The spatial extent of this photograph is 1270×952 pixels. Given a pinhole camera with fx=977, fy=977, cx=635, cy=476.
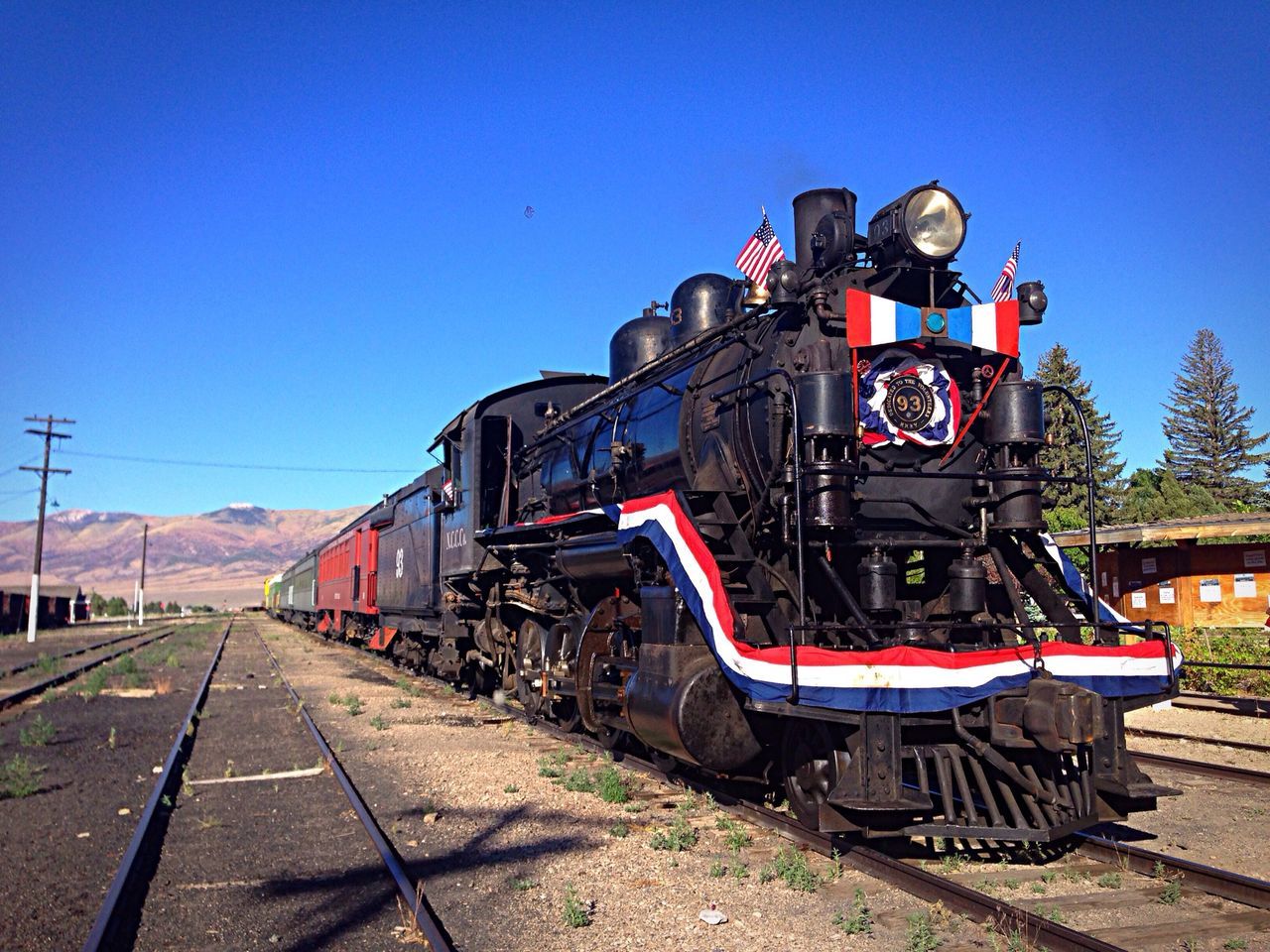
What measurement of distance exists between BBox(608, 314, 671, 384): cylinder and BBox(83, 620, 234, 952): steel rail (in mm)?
5785

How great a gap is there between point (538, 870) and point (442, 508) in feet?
28.8

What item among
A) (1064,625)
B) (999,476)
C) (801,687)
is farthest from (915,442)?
(801,687)

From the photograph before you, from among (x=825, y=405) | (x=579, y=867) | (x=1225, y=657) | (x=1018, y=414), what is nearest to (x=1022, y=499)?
(x=1018, y=414)

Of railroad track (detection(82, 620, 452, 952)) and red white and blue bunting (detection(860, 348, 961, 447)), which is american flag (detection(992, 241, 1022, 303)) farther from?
railroad track (detection(82, 620, 452, 952))

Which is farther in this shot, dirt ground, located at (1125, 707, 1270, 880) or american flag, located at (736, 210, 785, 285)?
american flag, located at (736, 210, 785, 285)

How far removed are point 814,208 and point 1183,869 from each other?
4.69 m

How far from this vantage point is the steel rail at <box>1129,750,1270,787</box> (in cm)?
794

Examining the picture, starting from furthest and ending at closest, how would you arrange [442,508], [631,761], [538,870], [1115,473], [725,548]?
[1115,473]
[442,508]
[631,761]
[725,548]
[538,870]

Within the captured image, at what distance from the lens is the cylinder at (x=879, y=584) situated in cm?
573

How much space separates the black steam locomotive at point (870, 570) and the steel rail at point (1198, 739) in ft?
12.8

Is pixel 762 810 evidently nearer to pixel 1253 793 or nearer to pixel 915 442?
pixel 915 442

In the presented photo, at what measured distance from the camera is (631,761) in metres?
8.70

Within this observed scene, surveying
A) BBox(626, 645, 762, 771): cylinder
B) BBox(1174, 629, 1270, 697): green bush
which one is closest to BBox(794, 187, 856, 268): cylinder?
BBox(626, 645, 762, 771): cylinder

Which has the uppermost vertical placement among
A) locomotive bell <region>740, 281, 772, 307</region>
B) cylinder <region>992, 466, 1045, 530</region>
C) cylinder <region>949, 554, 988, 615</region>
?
locomotive bell <region>740, 281, 772, 307</region>
